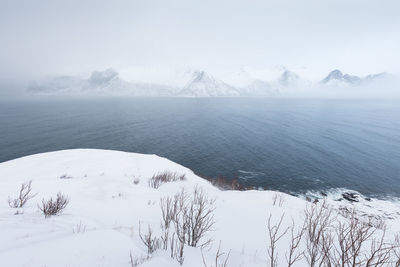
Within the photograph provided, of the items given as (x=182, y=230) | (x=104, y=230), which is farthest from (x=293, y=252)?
(x=104, y=230)

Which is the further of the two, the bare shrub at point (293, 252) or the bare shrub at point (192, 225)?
the bare shrub at point (192, 225)

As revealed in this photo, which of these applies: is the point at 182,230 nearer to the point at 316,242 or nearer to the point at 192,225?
the point at 192,225

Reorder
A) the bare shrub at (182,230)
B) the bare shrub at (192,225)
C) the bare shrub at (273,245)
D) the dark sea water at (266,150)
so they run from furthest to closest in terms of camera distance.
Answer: the dark sea water at (266,150)
the bare shrub at (192,225)
the bare shrub at (182,230)
the bare shrub at (273,245)

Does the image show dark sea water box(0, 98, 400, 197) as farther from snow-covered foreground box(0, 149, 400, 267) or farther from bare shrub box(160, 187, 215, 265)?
bare shrub box(160, 187, 215, 265)

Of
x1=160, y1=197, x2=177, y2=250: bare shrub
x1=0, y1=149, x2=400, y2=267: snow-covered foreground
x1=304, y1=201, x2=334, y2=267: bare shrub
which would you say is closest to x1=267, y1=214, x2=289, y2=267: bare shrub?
x1=0, y1=149, x2=400, y2=267: snow-covered foreground

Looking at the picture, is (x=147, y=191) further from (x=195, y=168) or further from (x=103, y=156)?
(x=195, y=168)

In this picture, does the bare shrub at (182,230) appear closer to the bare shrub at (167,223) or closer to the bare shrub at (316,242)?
the bare shrub at (167,223)

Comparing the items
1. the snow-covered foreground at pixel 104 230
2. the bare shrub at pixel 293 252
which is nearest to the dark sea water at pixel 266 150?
the snow-covered foreground at pixel 104 230

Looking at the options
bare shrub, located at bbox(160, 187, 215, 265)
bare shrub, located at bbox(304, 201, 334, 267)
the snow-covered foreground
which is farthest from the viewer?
bare shrub, located at bbox(160, 187, 215, 265)

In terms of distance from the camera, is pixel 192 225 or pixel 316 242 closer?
pixel 192 225

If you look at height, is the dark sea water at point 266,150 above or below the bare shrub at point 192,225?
below

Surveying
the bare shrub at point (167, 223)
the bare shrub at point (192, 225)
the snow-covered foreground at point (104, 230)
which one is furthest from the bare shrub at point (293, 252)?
the bare shrub at point (167, 223)

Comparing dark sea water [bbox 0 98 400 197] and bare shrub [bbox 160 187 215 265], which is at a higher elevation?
bare shrub [bbox 160 187 215 265]

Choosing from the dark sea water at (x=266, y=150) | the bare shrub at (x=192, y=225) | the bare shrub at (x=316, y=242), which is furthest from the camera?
the dark sea water at (x=266, y=150)
